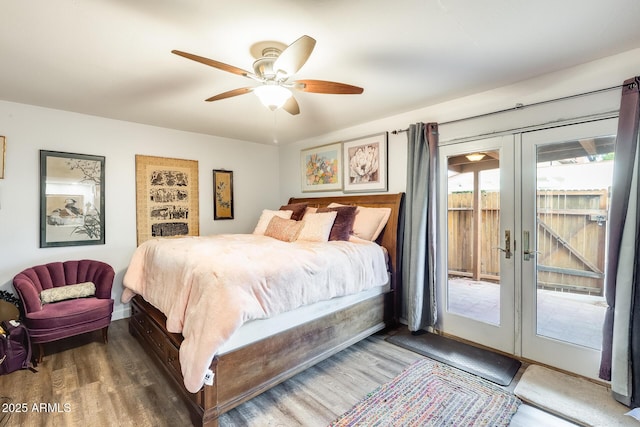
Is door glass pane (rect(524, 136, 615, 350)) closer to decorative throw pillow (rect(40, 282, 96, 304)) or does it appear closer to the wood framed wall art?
the wood framed wall art

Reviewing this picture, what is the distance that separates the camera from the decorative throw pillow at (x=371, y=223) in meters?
3.41

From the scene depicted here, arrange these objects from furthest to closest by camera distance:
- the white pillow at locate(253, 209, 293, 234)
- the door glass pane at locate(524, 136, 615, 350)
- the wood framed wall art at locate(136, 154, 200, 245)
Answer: the white pillow at locate(253, 209, 293, 234)
the wood framed wall art at locate(136, 154, 200, 245)
the door glass pane at locate(524, 136, 615, 350)

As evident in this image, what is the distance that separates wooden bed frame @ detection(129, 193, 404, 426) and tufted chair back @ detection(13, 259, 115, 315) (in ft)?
1.28

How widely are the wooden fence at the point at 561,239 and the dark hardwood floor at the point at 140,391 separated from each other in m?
1.20

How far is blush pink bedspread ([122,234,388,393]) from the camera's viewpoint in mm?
1777

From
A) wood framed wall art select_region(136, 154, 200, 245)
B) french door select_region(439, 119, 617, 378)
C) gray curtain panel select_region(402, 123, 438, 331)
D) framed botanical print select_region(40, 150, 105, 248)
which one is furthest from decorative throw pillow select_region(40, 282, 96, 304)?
french door select_region(439, 119, 617, 378)

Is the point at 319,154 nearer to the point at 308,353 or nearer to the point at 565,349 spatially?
the point at 308,353

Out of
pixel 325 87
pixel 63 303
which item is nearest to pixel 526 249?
pixel 325 87

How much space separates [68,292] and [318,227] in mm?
2626

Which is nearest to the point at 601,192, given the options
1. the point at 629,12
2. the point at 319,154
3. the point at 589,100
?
the point at 589,100

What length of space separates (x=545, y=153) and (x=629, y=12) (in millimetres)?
1072

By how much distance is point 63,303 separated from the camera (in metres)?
2.84

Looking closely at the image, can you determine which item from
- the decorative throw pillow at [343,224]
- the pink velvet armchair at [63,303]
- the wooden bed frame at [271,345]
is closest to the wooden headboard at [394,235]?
the wooden bed frame at [271,345]

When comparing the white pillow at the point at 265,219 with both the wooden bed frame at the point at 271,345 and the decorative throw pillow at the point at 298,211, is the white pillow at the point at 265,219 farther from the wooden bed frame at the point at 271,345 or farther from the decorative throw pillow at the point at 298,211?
the wooden bed frame at the point at 271,345
